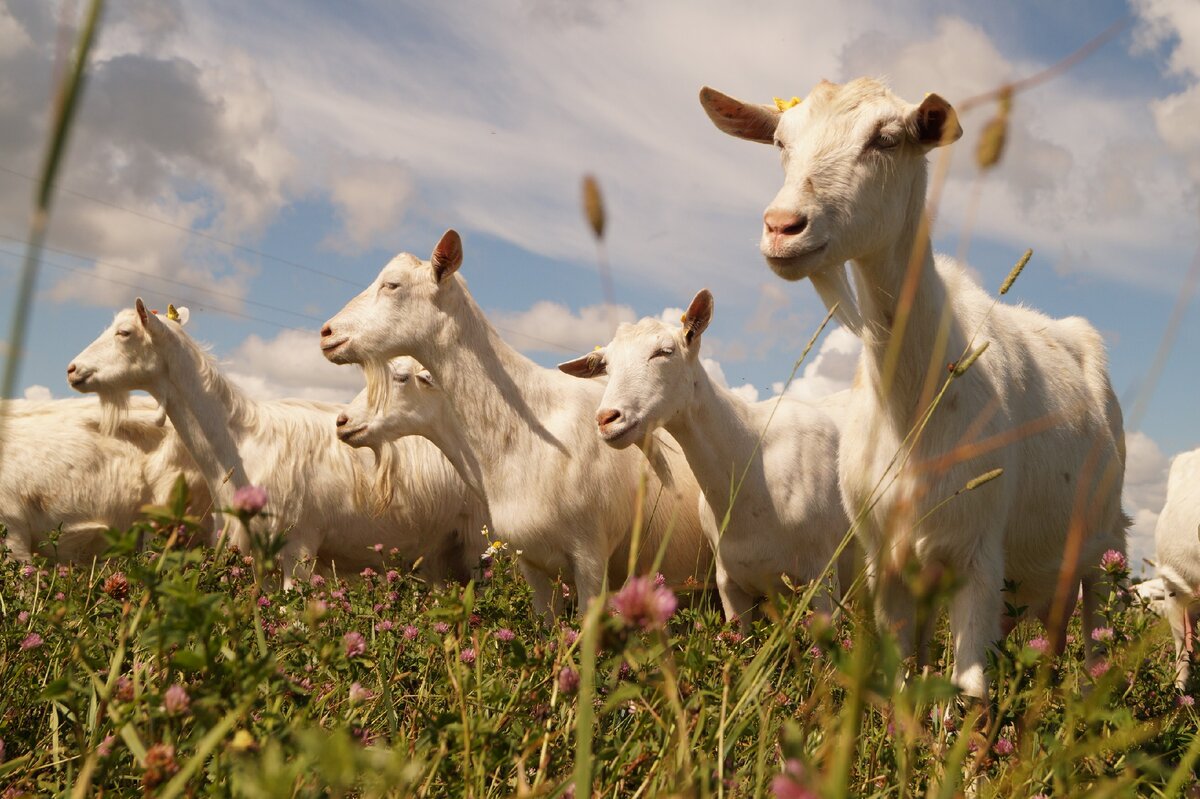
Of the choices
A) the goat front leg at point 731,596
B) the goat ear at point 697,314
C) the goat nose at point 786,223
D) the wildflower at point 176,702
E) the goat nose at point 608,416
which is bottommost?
the goat front leg at point 731,596

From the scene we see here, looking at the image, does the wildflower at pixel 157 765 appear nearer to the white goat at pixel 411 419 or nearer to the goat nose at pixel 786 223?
the goat nose at pixel 786 223

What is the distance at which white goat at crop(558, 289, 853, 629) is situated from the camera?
5012mm

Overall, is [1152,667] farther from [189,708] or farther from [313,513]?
Result: [313,513]

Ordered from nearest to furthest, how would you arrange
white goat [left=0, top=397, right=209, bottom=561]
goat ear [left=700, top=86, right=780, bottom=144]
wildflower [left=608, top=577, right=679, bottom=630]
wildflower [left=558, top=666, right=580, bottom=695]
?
wildflower [left=608, top=577, right=679, bottom=630] < wildflower [left=558, top=666, right=580, bottom=695] < goat ear [left=700, top=86, right=780, bottom=144] < white goat [left=0, top=397, right=209, bottom=561]

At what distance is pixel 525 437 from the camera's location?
233 inches

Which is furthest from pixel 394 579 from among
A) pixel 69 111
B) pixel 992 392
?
pixel 69 111

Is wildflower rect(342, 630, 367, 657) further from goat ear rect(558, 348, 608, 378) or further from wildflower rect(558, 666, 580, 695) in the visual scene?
goat ear rect(558, 348, 608, 378)

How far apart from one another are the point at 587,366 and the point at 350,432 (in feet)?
6.75

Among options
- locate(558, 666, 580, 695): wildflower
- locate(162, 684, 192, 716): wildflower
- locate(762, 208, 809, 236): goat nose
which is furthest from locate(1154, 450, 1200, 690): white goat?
locate(162, 684, 192, 716): wildflower

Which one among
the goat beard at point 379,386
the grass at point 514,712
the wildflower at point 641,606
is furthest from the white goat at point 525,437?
the wildflower at point 641,606

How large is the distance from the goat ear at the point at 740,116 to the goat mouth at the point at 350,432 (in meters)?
4.01

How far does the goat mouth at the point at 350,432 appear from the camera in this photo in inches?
264

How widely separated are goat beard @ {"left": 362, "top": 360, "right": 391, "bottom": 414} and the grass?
319 centimetres

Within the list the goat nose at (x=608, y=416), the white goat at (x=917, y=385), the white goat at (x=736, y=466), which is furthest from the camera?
the white goat at (x=736, y=466)
